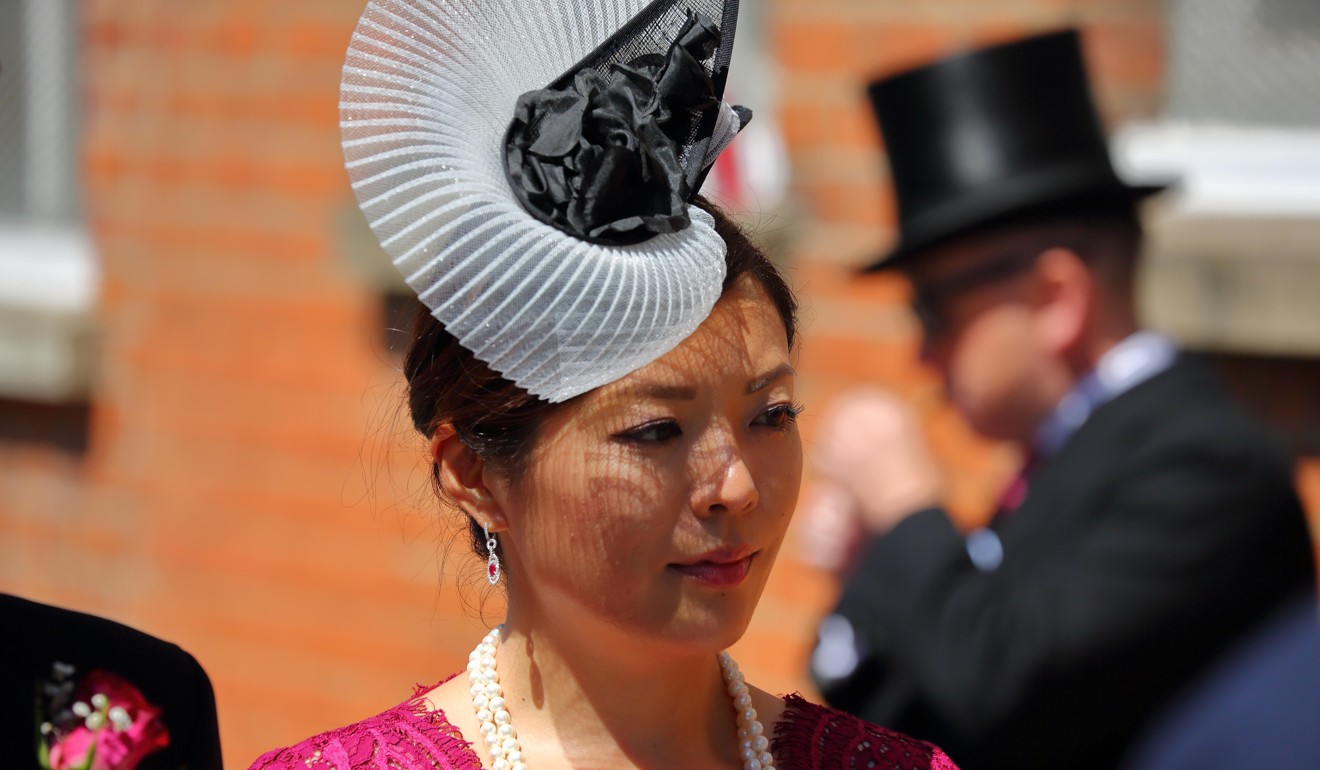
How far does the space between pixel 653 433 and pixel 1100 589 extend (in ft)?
4.44

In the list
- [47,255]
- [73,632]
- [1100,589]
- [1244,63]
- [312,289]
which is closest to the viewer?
[73,632]

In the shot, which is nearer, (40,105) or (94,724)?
(94,724)

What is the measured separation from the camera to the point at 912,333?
12.8 ft

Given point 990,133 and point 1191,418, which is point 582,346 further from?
point 990,133

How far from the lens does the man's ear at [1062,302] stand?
3117 millimetres

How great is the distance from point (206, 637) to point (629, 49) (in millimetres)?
3539

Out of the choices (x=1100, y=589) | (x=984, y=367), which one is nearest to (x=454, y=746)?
(x=1100, y=589)

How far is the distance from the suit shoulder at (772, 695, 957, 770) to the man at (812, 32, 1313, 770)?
87cm

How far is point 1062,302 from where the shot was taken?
3133 mm

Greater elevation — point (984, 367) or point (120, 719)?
point (984, 367)

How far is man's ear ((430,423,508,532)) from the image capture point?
187cm

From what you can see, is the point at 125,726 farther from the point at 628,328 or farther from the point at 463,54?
the point at 463,54

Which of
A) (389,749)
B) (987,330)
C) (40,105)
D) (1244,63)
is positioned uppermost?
(1244,63)

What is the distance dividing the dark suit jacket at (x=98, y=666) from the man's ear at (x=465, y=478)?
38 cm
